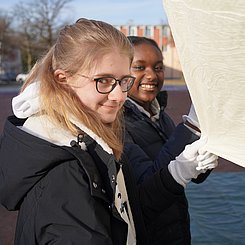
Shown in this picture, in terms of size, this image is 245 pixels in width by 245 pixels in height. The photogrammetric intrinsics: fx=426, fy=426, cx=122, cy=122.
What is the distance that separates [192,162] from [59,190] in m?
0.58

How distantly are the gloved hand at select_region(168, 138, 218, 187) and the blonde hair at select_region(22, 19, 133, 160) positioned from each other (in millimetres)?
291

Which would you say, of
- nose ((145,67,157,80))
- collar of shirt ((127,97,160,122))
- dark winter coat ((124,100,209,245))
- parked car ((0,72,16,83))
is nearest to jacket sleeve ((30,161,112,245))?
dark winter coat ((124,100,209,245))

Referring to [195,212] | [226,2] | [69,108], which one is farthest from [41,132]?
[195,212]

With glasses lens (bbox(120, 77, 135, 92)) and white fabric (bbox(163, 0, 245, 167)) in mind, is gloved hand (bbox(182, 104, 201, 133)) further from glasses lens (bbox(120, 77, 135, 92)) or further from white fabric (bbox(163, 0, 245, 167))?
glasses lens (bbox(120, 77, 135, 92))

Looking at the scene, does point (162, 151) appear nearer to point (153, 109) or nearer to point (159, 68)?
point (153, 109)

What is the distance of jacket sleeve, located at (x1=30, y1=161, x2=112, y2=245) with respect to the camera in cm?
112

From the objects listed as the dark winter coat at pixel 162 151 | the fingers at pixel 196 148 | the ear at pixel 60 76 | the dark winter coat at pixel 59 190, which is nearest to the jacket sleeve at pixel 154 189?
the dark winter coat at pixel 162 151

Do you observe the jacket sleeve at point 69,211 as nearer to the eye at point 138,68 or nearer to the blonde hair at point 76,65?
the blonde hair at point 76,65

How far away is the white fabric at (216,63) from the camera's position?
1.15 metres

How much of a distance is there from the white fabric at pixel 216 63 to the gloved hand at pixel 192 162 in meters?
0.05

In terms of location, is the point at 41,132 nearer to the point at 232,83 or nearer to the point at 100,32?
the point at 100,32

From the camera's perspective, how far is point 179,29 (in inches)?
52.1

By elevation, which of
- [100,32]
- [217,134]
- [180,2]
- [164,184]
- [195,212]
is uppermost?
[180,2]

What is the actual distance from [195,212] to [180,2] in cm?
324
